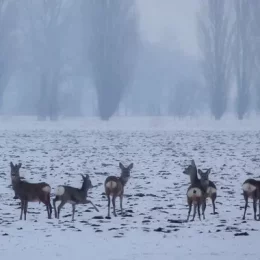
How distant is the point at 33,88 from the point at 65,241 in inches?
1945

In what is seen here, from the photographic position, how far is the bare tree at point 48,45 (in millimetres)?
47219

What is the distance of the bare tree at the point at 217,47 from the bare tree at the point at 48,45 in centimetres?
1245

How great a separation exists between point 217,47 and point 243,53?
2463mm

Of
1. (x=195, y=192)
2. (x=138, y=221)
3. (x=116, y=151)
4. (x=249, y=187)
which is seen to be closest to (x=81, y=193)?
(x=138, y=221)

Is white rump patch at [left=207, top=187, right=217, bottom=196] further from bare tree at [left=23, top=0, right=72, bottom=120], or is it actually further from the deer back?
bare tree at [left=23, top=0, right=72, bottom=120]

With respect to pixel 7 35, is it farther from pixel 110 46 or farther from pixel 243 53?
pixel 243 53

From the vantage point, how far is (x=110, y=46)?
4659cm

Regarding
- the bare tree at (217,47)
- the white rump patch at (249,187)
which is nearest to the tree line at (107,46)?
the bare tree at (217,47)

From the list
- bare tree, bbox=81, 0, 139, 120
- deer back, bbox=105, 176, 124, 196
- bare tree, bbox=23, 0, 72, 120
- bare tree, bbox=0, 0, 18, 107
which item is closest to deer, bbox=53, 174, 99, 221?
deer back, bbox=105, 176, 124, 196

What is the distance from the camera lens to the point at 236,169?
1515 centimetres

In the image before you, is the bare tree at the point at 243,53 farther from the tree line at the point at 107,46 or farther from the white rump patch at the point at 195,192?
the white rump patch at the point at 195,192

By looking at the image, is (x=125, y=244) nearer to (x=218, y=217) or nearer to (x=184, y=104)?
(x=218, y=217)

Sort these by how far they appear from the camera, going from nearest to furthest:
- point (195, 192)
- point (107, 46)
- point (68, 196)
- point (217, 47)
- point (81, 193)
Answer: point (195, 192) → point (68, 196) → point (81, 193) → point (107, 46) → point (217, 47)

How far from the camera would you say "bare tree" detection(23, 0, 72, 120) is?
47.2m
